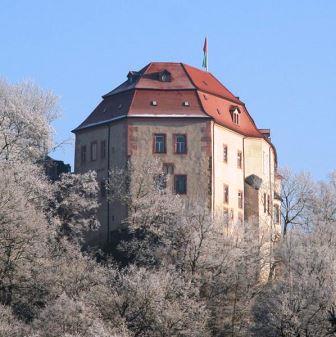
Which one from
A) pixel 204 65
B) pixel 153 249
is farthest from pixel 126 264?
pixel 204 65

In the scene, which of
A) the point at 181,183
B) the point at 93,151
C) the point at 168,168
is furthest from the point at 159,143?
the point at 93,151

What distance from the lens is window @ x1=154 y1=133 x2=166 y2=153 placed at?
279 ft

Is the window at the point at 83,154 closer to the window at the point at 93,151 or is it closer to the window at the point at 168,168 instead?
the window at the point at 93,151

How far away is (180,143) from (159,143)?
1.36 m

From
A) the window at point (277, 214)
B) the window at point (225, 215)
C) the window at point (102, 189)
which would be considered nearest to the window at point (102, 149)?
the window at point (102, 189)

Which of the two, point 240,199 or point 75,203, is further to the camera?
point 240,199

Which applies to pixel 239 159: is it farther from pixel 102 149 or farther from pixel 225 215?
pixel 102 149

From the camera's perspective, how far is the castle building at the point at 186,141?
84.8 meters

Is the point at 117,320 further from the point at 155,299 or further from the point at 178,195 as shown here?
the point at 178,195

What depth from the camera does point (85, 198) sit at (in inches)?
3302

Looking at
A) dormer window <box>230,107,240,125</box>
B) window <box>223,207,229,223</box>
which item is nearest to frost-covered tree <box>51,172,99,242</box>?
window <box>223,207,229,223</box>

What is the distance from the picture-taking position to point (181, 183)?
84.8 m

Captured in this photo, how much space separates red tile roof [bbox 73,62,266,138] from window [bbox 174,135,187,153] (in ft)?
4.75

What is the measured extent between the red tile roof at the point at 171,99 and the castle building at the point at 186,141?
0.06 meters
